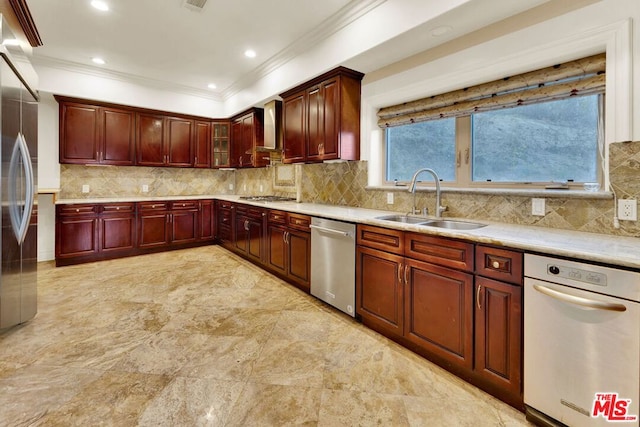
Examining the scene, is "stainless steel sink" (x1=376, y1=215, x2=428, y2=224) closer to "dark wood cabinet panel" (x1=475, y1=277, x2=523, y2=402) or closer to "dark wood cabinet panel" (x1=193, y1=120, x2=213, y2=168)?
"dark wood cabinet panel" (x1=475, y1=277, x2=523, y2=402)

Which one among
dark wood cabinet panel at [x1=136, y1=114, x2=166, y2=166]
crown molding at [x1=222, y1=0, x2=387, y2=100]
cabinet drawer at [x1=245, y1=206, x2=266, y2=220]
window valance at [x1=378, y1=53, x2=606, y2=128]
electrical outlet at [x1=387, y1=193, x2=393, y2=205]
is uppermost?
crown molding at [x1=222, y1=0, x2=387, y2=100]

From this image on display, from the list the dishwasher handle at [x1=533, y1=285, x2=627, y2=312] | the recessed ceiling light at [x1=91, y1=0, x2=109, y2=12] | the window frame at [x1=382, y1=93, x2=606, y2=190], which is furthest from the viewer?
the recessed ceiling light at [x1=91, y1=0, x2=109, y2=12]

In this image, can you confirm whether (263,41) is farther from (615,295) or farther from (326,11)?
(615,295)

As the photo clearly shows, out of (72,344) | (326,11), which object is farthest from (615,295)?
(72,344)

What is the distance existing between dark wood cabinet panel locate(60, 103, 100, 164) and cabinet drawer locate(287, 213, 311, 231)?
358 centimetres

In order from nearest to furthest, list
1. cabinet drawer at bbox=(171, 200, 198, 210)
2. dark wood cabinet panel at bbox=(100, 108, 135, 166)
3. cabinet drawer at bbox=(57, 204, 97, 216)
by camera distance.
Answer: cabinet drawer at bbox=(57, 204, 97, 216) → dark wood cabinet panel at bbox=(100, 108, 135, 166) → cabinet drawer at bbox=(171, 200, 198, 210)

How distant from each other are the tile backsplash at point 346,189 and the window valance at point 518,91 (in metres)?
0.49

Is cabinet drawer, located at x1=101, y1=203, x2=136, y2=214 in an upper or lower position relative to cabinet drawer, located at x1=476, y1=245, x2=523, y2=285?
upper

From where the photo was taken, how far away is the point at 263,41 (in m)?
3.62

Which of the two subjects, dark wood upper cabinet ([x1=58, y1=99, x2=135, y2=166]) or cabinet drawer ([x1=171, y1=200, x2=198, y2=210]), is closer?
dark wood upper cabinet ([x1=58, y1=99, x2=135, y2=166])

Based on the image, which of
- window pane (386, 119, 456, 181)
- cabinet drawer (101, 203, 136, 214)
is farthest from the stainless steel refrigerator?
window pane (386, 119, 456, 181)

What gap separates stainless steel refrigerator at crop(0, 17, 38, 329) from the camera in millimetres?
2093

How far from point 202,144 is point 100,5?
2.95m

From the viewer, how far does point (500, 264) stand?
1.65m
